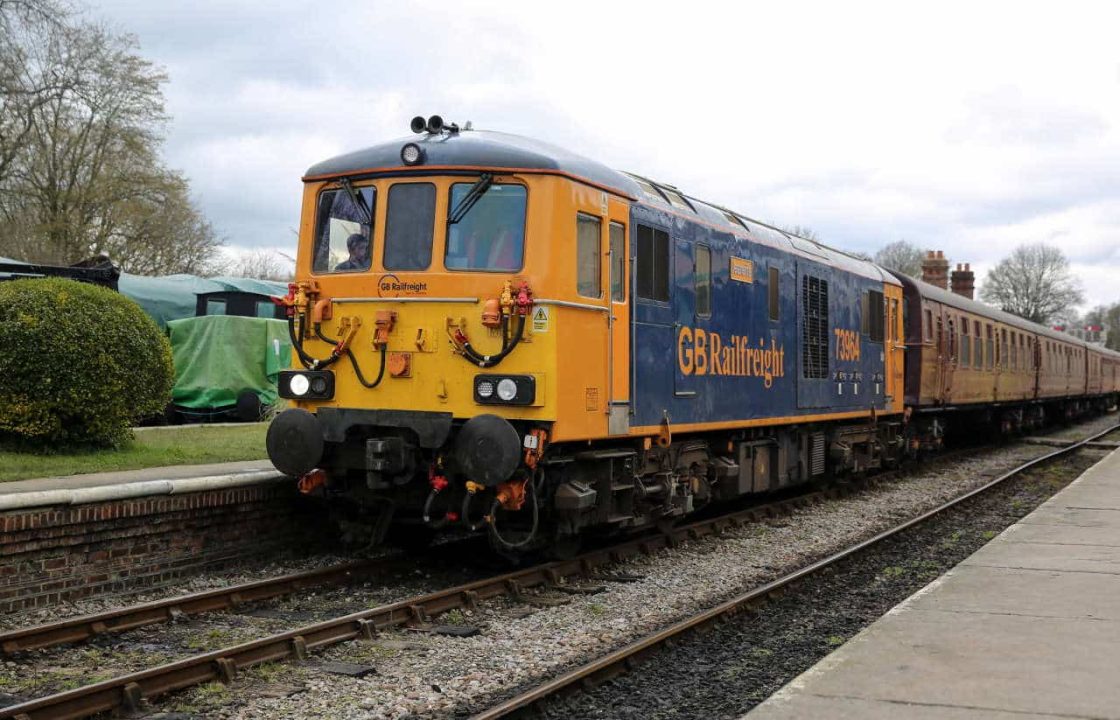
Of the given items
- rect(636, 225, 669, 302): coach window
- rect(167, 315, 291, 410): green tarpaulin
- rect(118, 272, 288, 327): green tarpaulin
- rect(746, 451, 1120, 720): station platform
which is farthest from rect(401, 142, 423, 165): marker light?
rect(118, 272, 288, 327): green tarpaulin

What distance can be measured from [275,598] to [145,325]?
5.03 meters

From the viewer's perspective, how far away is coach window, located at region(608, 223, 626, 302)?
9.20m

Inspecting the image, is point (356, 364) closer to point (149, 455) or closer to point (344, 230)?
point (344, 230)

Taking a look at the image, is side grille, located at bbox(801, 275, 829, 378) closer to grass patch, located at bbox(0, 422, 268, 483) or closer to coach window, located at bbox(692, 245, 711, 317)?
coach window, located at bbox(692, 245, 711, 317)

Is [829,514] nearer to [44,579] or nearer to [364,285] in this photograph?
[364,285]

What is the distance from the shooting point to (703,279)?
35.7 feet

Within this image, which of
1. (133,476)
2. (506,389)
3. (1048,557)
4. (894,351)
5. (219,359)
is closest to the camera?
(506,389)

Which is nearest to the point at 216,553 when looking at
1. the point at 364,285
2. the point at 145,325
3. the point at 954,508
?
the point at 364,285

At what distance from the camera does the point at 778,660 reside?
6.93 m

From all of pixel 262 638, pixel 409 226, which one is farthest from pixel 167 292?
pixel 262 638

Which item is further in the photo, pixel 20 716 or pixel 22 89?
pixel 22 89

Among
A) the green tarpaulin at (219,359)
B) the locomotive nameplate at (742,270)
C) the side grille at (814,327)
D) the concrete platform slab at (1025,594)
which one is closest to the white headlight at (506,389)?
the concrete platform slab at (1025,594)

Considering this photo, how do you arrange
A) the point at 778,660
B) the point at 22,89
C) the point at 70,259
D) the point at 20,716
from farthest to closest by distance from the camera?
the point at 70,259, the point at 22,89, the point at 778,660, the point at 20,716

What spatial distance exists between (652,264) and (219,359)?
10.2 metres
